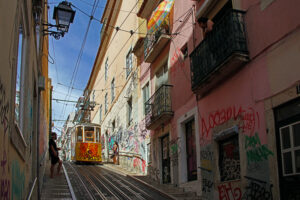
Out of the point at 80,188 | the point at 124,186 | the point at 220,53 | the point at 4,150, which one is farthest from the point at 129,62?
the point at 4,150

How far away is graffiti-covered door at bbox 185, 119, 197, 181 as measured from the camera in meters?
11.9

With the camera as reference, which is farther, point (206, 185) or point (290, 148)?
point (206, 185)

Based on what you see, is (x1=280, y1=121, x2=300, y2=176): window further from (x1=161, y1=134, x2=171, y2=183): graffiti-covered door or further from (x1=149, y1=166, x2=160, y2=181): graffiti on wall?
(x1=149, y1=166, x2=160, y2=181): graffiti on wall

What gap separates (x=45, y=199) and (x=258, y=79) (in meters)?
6.17

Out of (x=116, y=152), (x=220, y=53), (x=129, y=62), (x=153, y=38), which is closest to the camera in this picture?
(x=220, y=53)

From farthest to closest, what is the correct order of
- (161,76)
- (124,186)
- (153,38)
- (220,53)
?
(153,38) → (161,76) → (124,186) → (220,53)

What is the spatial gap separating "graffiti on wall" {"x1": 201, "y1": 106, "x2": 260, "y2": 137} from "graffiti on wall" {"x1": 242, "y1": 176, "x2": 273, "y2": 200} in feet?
3.84

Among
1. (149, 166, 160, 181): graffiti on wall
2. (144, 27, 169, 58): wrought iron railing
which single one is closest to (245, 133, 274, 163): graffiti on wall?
(149, 166, 160, 181): graffiti on wall

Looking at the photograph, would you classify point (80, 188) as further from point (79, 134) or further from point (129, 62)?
point (129, 62)

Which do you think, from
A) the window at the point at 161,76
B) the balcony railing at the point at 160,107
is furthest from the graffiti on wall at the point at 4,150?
the window at the point at 161,76

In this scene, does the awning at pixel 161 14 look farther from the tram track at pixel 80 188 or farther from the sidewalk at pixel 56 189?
the sidewalk at pixel 56 189

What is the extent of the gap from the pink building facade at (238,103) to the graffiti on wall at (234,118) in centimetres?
2

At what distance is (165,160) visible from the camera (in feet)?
48.4

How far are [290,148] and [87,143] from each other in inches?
704
